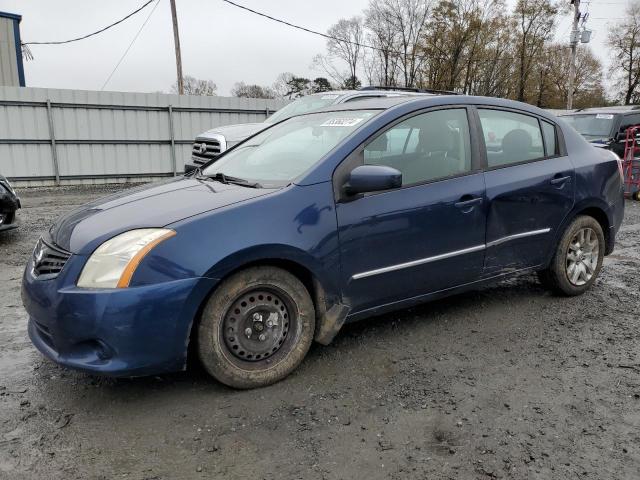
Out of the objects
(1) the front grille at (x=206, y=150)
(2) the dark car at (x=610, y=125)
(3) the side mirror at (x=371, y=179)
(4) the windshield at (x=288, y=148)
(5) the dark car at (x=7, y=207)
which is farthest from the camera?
(2) the dark car at (x=610, y=125)

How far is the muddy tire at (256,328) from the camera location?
2727 mm

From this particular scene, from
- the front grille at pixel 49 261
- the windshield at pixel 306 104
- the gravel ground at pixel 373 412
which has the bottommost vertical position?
the gravel ground at pixel 373 412

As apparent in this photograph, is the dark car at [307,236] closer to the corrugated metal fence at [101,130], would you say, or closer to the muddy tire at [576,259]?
the muddy tire at [576,259]

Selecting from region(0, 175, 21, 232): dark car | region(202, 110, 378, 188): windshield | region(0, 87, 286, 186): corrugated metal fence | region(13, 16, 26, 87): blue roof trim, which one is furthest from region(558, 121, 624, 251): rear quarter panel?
region(13, 16, 26, 87): blue roof trim

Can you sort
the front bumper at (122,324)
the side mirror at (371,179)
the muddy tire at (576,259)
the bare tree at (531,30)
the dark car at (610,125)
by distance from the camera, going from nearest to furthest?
the front bumper at (122,324), the side mirror at (371,179), the muddy tire at (576,259), the dark car at (610,125), the bare tree at (531,30)

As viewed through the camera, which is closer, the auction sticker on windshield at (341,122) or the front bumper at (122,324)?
the front bumper at (122,324)

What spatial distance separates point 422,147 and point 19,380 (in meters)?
2.90

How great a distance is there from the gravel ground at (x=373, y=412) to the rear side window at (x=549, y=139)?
1.35 metres

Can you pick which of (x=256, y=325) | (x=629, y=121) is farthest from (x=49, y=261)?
(x=629, y=121)

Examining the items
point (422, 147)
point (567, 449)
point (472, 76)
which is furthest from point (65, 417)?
point (472, 76)

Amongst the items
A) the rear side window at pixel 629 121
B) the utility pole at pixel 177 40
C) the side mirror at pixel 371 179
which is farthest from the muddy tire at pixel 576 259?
the utility pole at pixel 177 40

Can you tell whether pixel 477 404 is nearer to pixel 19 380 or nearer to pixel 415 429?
pixel 415 429

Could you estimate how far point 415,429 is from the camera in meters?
2.53

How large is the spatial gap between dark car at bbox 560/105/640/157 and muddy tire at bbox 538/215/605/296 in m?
7.67
